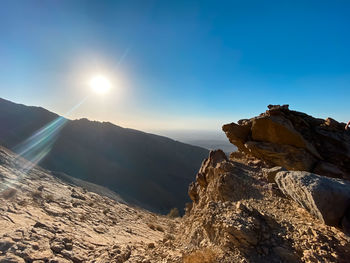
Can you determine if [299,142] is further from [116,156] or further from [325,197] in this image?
[116,156]

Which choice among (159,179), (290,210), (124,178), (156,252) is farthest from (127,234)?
(159,179)

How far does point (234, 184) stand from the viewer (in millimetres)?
7512

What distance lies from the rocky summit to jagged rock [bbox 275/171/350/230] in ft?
0.08

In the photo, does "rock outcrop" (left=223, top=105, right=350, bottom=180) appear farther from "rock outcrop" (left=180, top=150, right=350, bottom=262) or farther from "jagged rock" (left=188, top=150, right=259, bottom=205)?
"rock outcrop" (left=180, top=150, right=350, bottom=262)

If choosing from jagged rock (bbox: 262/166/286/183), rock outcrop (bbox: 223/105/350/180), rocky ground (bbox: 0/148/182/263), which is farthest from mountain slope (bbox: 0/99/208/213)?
jagged rock (bbox: 262/166/286/183)

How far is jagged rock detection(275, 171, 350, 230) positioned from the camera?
429 cm

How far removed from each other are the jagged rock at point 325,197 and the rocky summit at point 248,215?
2 centimetres

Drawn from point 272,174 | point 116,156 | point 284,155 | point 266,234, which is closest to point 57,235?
point 266,234

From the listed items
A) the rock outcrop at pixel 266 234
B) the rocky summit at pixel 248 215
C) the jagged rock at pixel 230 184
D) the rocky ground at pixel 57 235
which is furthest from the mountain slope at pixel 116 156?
the rock outcrop at pixel 266 234

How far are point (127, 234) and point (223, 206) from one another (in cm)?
820

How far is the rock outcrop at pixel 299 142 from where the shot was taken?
339 inches

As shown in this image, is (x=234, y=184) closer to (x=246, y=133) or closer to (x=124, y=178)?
(x=246, y=133)

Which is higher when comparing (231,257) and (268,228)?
(268,228)

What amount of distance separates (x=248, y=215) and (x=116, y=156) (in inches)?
1823
